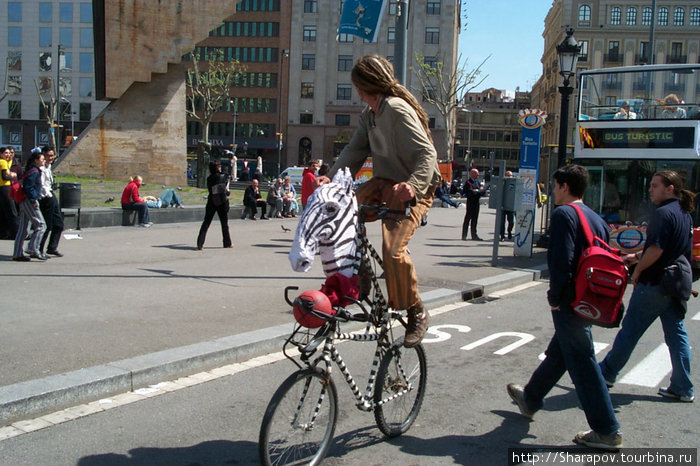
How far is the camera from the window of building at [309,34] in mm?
73688

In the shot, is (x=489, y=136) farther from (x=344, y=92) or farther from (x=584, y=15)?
(x=344, y=92)

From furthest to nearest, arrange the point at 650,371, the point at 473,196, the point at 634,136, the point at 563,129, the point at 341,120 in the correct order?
the point at 341,120, the point at 473,196, the point at 563,129, the point at 634,136, the point at 650,371

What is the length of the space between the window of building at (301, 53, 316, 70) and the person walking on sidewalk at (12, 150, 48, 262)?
6538 centimetres

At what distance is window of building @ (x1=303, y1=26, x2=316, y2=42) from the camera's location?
73.7 metres

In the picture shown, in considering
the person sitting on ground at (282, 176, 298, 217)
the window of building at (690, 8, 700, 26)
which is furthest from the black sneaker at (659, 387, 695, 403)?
the window of building at (690, 8, 700, 26)

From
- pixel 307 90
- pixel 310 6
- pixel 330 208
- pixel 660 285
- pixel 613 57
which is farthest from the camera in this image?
pixel 613 57

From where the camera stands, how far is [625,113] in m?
13.7

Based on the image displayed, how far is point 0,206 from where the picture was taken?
1316 cm

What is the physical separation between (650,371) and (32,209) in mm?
9188

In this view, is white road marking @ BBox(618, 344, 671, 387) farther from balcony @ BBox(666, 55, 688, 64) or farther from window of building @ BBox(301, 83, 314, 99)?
balcony @ BBox(666, 55, 688, 64)

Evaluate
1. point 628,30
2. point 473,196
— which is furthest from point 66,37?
point 473,196

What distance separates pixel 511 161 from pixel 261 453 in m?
126

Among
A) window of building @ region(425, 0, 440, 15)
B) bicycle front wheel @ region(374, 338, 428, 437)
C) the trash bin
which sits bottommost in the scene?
bicycle front wheel @ region(374, 338, 428, 437)

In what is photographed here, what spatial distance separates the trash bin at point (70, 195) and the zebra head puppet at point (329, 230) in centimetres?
1353
